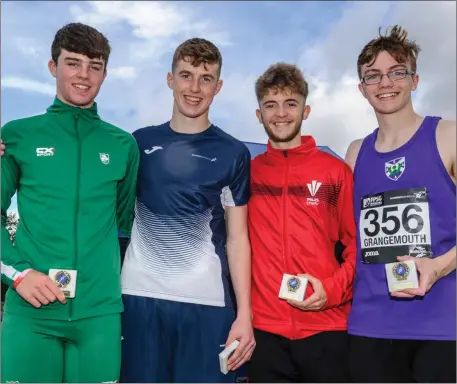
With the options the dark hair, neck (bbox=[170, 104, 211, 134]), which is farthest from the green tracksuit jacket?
neck (bbox=[170, 104, 211, 134])

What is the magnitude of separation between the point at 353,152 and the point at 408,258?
3.84ft

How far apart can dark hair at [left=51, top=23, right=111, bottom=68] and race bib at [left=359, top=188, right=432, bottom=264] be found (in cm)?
230

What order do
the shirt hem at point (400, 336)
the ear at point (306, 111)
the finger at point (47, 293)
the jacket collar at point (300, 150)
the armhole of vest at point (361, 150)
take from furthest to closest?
the ear at point (306, 111) < the jacket collar at point (300, 150) < the armhole of vest at point (361, 150) < the shirt hem at point (400, 336) < the finger at point (47, 293)

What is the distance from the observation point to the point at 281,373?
3977 mm

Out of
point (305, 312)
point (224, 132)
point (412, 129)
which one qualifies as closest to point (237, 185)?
point (224, 132)

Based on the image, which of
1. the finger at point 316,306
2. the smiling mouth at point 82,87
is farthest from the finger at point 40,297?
the finger at point 316,306

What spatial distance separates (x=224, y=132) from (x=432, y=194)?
5.44 feet

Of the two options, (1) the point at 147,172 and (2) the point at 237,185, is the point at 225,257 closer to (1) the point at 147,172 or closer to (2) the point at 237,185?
(2) the point at 237,185

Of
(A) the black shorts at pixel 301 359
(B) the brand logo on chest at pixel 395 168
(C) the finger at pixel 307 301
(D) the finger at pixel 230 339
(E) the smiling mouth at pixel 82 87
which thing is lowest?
(A) the black shorts at pixel 301 359

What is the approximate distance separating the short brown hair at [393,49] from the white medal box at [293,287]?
5.74 ft

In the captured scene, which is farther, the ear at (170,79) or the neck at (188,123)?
the ear at (170,79)

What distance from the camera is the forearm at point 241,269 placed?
4008mm

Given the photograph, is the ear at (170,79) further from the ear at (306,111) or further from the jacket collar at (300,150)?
the ear at (306,111)

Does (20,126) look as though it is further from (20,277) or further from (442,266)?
(442,266)
